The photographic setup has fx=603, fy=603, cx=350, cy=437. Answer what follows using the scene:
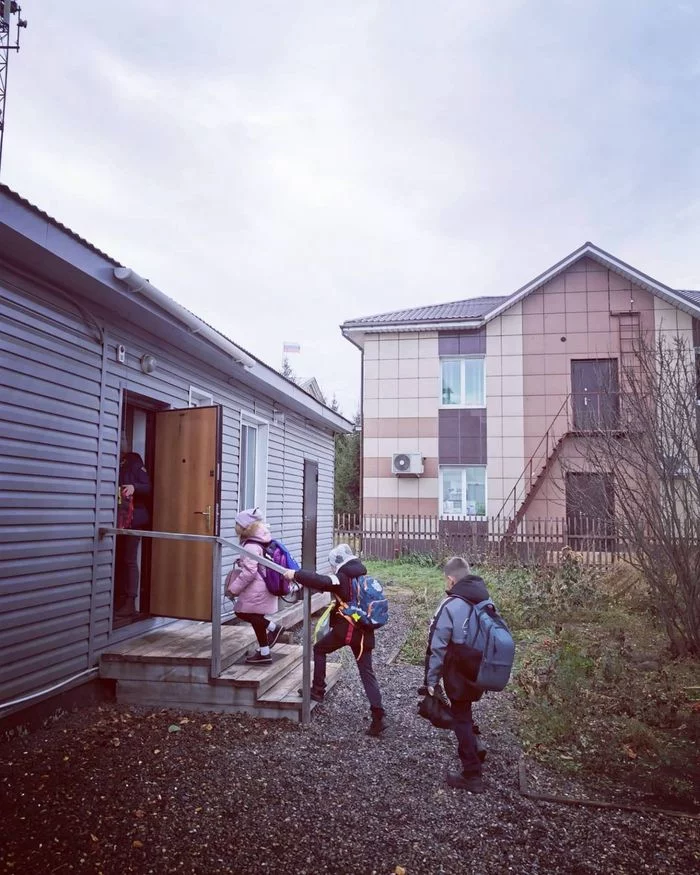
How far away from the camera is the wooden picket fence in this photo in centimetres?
1438

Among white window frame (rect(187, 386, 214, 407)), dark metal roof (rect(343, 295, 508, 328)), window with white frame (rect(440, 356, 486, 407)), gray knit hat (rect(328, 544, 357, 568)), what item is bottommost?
gray knit hat (rect(328, 544, 357, 568))

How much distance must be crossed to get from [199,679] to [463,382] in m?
13.9

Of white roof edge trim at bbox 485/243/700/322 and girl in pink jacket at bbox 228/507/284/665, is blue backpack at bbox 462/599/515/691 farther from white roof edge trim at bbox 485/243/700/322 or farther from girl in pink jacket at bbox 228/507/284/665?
white roof edge trim at bbox 485/243/700/322

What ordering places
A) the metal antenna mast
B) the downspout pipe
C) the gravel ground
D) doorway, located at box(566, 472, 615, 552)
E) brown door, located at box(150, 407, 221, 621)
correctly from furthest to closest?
the metal antenna mast
doorway, located at box(566, 472, 615, 552)
brown door, located at box(150, 407, 221, 621)
the downspout pipe
the gravel ground

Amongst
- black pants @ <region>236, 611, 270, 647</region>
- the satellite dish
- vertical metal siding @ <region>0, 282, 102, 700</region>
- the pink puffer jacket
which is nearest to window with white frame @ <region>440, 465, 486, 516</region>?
the satellite dish

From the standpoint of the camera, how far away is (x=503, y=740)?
4.59 meters

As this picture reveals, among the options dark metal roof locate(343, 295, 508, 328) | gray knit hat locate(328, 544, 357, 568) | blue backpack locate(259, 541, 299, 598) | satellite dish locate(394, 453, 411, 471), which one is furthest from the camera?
dark metal roof locate(343, 295, 508, 328)

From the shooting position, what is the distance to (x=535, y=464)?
655 inches

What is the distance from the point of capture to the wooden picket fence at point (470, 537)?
14375 mm

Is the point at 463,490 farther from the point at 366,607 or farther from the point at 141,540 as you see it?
the point at 366,607

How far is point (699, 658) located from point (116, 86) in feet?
47.6

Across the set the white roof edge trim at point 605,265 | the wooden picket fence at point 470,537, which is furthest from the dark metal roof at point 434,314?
the wooden picket fence at point 470,537

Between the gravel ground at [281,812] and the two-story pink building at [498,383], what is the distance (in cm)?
1248

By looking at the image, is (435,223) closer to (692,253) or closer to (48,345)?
(692,253)
